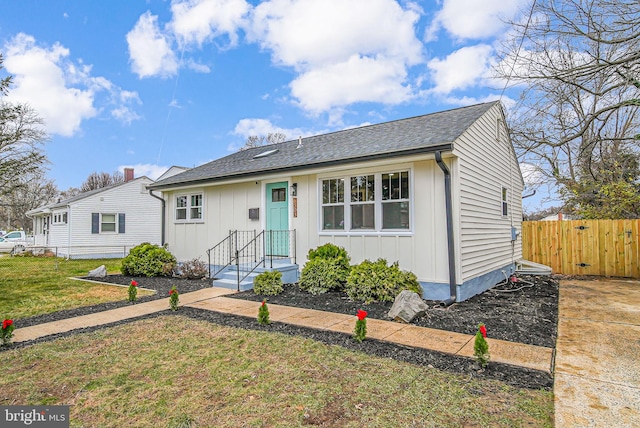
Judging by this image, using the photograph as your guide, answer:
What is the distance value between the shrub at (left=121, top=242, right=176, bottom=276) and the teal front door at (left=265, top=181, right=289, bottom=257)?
327 centimetres

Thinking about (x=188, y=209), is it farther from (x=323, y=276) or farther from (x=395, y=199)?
(x=395, y=199)

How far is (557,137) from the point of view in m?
9.78

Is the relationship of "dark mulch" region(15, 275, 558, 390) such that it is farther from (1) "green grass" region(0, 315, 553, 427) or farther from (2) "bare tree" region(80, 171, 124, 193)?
(2) "bare tree" region(80, 171, 124, 193)

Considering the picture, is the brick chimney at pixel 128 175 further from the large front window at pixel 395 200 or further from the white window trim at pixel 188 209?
the large front window at pixel 395 200

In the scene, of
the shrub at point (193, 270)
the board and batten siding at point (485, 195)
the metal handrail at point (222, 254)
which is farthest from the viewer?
the metal handrail at point (222, 254)

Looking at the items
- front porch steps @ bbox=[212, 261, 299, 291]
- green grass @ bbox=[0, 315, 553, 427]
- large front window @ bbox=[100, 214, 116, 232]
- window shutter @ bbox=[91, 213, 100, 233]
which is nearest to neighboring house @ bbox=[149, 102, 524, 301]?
front porch steps @ bbox=[212, 261, 299, 291]

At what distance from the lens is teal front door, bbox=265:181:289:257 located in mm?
9023

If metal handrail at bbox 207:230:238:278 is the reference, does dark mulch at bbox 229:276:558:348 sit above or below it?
below

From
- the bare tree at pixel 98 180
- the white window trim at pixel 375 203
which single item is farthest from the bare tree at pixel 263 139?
the white window trim at pixel 375 203

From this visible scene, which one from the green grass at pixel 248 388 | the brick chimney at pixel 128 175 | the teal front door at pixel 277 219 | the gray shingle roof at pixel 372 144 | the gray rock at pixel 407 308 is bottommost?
the green grass at pixel 248 388

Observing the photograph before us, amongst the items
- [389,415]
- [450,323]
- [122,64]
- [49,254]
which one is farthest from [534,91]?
[49,254]

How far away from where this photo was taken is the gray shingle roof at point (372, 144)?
264 inches

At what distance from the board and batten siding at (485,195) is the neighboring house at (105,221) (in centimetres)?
1710

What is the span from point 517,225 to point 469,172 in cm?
557
